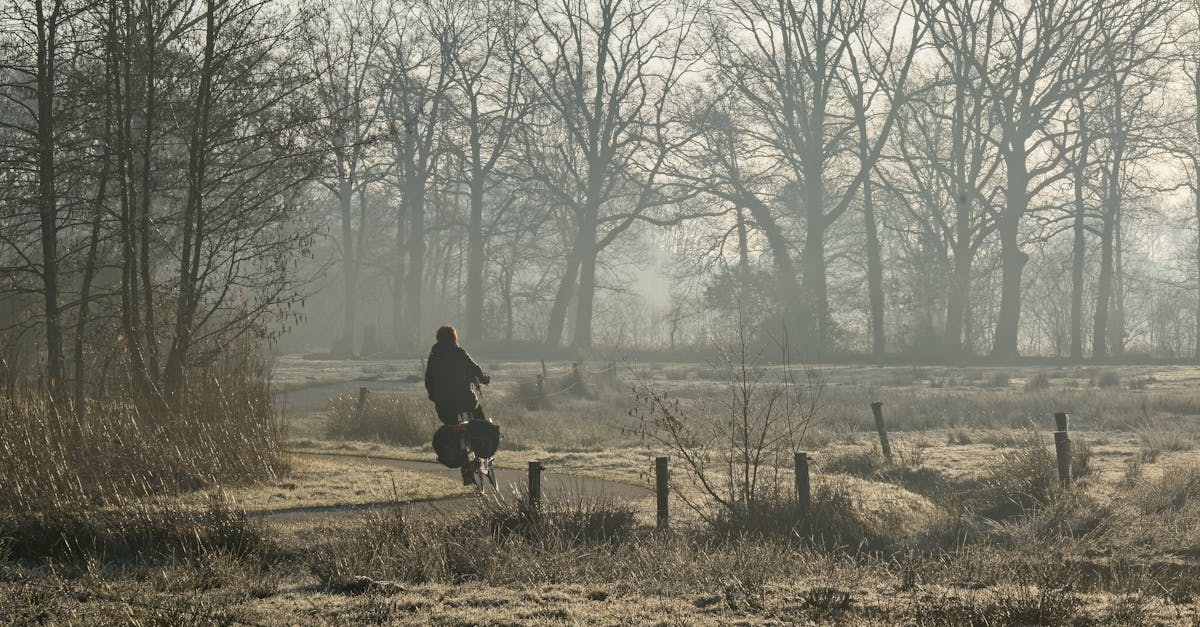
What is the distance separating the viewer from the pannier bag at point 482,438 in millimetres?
13344

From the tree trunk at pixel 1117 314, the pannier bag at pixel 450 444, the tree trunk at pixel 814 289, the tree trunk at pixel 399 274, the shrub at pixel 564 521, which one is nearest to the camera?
the shrub at pixel 564 521

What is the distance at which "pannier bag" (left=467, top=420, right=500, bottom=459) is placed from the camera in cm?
1334

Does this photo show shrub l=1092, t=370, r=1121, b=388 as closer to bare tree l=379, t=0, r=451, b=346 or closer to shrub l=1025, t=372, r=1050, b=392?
shrub l=1025, t=372, r=1050, b=392

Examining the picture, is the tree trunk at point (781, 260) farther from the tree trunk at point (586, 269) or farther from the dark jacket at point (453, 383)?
the dark jacket at point (453, 383)

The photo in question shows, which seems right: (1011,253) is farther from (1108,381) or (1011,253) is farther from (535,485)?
(535,485)

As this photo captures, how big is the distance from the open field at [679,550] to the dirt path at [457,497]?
0.21m

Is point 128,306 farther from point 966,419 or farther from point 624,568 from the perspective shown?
point 966,419

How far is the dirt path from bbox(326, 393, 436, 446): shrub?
2693 millimetres

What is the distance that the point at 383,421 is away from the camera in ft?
72.6

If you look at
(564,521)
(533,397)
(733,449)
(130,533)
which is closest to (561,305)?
(533,397)

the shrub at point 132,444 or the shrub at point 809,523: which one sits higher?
the shrub at point 132,444

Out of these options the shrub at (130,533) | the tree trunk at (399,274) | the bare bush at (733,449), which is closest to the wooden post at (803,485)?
the bare bush at (733,449)

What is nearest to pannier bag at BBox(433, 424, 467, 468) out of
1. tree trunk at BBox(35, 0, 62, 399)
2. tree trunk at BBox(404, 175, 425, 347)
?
tree trunk at BBox(35, 0, 62, 399)

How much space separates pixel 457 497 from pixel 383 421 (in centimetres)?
853
